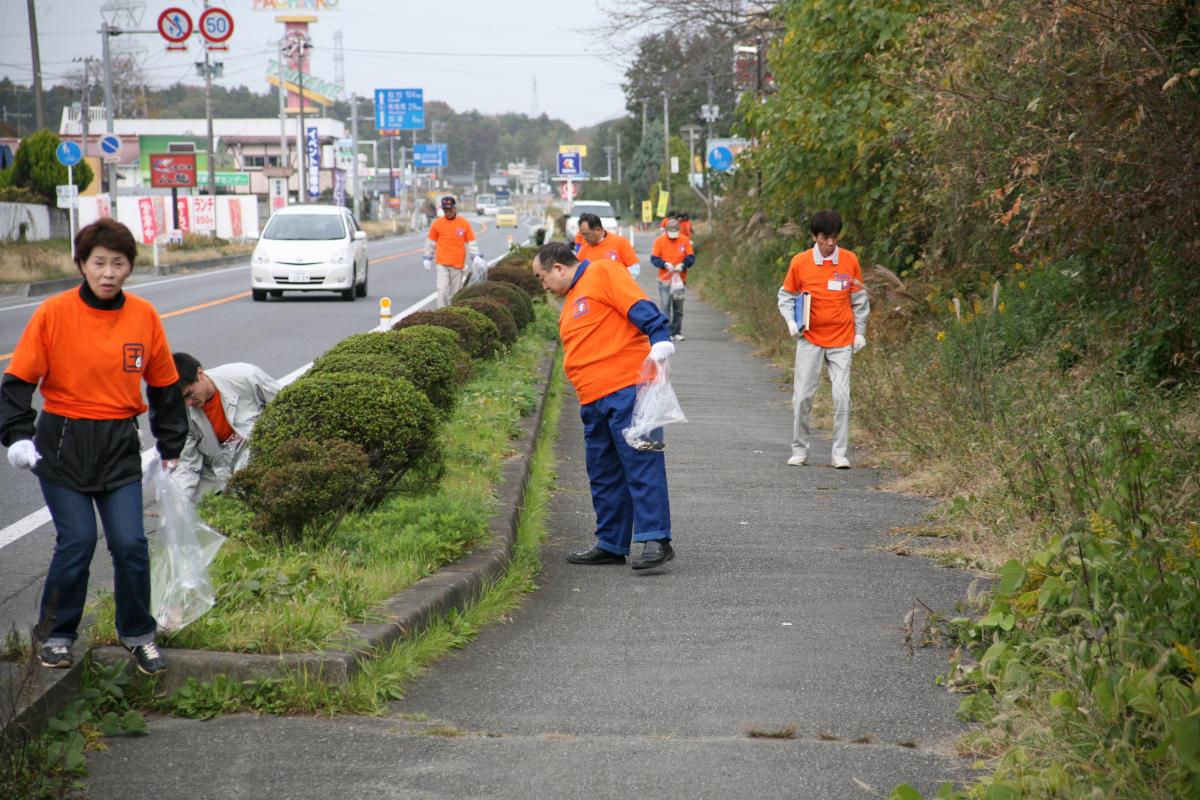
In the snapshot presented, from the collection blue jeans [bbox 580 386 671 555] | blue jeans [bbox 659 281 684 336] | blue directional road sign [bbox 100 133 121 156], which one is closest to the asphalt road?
blue jeans [bbox 580 386 671 555]

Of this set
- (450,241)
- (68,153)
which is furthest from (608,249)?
(68,153)

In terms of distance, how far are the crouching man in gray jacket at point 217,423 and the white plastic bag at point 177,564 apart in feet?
5.95

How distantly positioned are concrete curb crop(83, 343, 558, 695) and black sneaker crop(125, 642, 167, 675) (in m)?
0.06

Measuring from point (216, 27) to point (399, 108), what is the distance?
3301cm

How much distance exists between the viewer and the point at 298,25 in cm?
10962

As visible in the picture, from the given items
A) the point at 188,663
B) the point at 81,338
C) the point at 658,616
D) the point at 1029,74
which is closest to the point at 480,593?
the point at 658,616

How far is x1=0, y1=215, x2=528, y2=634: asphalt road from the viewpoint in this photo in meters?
7.05

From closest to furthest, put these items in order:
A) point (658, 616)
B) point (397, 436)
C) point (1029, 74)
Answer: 1. point (658, 616)
2. point (397, 436)
3. point (1029, 74)

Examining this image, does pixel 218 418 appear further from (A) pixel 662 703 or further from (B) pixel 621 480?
(A) pixel 662 703

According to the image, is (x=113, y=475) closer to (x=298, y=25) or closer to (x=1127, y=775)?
(x=1127, y=775)

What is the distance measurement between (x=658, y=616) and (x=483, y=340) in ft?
24.4

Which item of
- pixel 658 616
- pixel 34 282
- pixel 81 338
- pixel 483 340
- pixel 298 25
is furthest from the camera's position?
pixel 298 25

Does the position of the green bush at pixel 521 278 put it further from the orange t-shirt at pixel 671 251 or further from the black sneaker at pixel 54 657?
the black sneaker at pixel 54 657

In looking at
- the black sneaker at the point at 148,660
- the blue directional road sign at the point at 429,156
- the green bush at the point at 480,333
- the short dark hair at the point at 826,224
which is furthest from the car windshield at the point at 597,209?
the blue directional road sign at the point at 429,156
